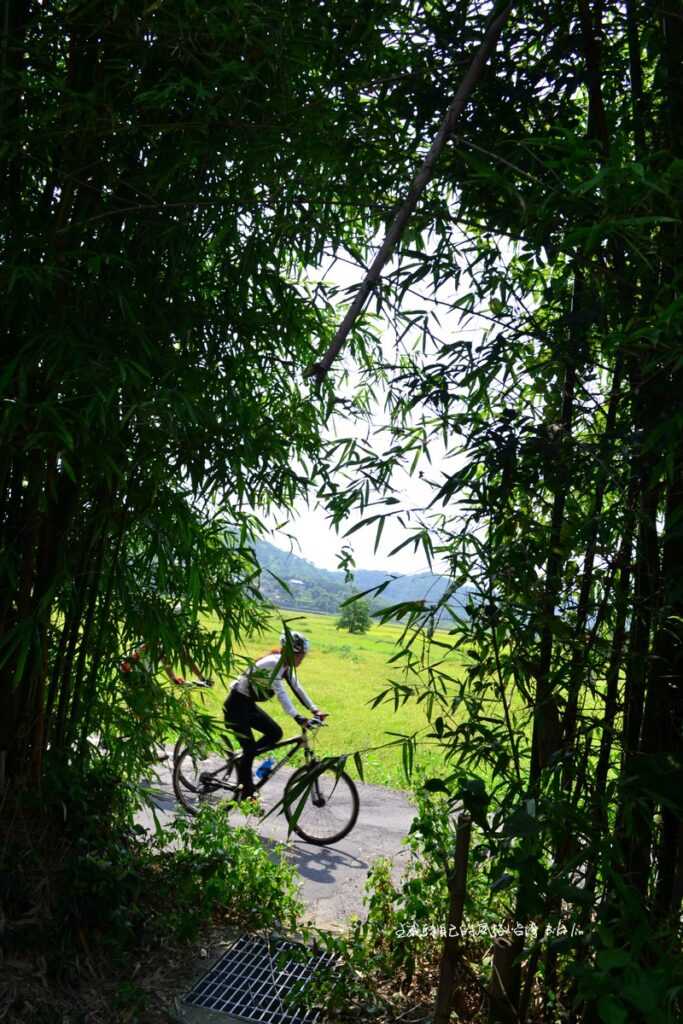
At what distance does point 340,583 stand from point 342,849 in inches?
109

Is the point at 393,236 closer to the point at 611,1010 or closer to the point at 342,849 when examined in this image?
Answer: the point at 611,1010

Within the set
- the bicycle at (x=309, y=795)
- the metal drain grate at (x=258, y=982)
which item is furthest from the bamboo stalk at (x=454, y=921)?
the bicycle at (x=309, y=795)

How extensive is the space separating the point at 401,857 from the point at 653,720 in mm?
3125

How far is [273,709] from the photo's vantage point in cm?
889

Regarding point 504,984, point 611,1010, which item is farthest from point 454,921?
point 611,1010

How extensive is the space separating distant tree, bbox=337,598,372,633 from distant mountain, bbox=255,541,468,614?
0.76 meters

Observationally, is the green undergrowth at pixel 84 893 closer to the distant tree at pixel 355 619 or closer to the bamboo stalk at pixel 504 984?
the bamboo stalk at pixel 504 984

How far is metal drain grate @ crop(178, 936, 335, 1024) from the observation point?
102 inches

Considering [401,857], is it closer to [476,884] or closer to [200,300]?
[476,884]

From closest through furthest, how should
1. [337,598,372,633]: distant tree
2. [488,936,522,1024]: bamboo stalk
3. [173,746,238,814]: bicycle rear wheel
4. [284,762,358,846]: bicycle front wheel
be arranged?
1. [488,936,522,1024]: bamboo stalk
2. [337,598,372,633]: distant tree
3. [284,762,358,846]: bicycle front wheel
4. [173,746,238,814]: bicycle rear wheel

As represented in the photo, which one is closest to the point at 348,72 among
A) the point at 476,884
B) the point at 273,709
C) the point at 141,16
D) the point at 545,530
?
the point at 141,16

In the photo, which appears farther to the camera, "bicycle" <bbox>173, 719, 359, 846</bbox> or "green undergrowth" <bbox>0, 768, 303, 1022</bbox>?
"bicycle" <bbox>173, 719, 359, 846</bbox>

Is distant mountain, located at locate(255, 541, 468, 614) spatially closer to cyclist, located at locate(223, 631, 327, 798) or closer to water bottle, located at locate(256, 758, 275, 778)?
cyclist, located at locate(223, 631, 327, 798)

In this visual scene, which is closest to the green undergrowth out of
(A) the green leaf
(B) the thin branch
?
(A) the green leaf
